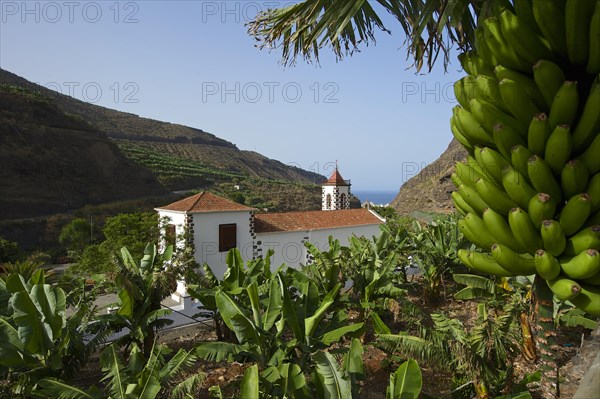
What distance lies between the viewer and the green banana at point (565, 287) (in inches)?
94.2

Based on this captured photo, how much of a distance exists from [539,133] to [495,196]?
534 millimetres

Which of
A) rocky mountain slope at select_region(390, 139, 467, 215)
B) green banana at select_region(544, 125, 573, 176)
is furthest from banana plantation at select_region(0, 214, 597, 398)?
rocky mountain slope at select_region(390, 139, 467, 215)

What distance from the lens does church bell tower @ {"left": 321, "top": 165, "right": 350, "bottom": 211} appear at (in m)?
31.3

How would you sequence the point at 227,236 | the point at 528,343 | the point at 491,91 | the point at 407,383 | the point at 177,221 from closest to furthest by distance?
the point at 491,91
the point at 407,383
the point at 528,343
the point at 177,221
the point at 227,236

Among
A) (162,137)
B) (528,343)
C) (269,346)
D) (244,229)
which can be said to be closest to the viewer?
(269,346)

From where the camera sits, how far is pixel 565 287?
2.45 metres

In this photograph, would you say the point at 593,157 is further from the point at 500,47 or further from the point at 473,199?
the point at 500,47

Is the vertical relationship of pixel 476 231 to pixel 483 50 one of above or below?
below

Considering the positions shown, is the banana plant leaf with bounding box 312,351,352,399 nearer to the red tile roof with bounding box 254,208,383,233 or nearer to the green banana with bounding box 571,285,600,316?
the green banana with bounding box 571,285,600,316

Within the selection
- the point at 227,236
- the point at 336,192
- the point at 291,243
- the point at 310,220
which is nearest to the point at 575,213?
the point at 227,236

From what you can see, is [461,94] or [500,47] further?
[461,94]

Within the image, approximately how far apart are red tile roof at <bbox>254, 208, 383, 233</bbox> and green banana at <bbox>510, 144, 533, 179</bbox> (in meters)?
19.3

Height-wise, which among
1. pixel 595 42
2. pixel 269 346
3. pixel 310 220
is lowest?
pixel 269 346

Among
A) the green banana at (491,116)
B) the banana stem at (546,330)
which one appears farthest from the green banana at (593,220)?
the green banana at (491,116)
